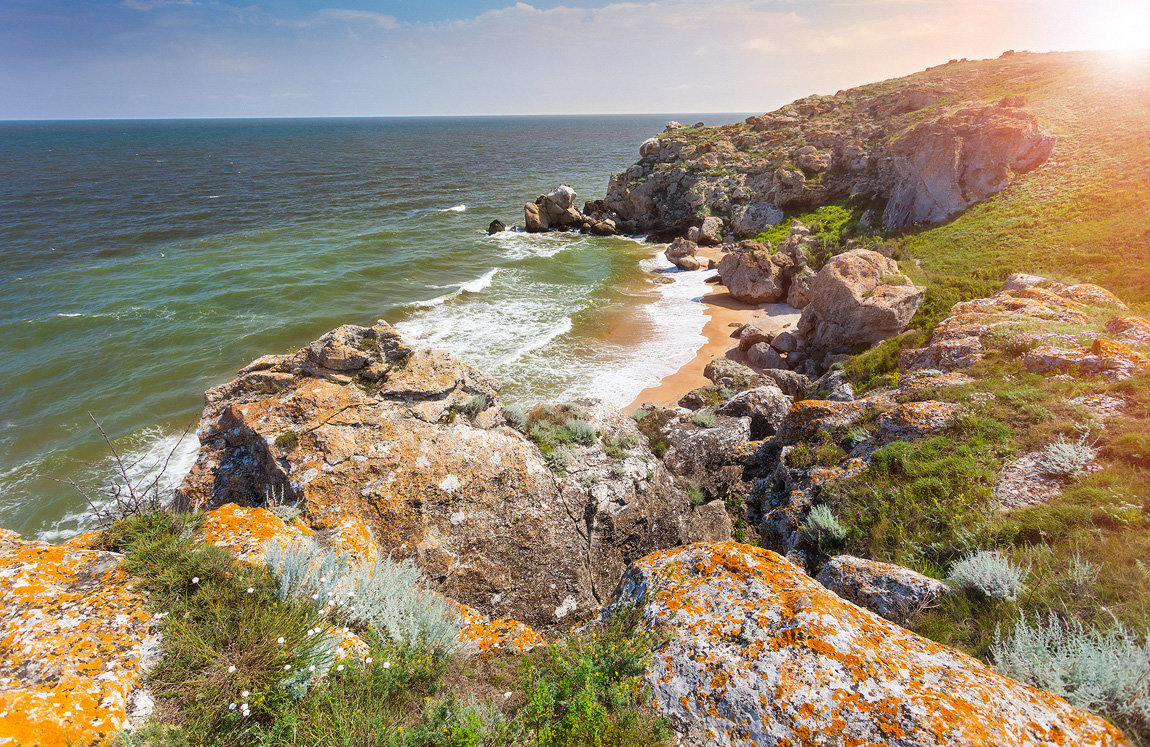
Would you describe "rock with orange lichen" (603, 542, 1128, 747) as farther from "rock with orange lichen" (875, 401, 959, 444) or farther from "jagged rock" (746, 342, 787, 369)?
"jagged rock" (746, 342, 787, 369)

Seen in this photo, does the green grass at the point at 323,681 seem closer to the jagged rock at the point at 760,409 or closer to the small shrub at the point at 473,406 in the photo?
the small shrub at the point at 473,406

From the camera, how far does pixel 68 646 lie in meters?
3.02

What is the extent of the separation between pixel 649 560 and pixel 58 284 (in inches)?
1664

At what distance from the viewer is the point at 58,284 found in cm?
2920

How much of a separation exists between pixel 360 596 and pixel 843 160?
4439 centimetres

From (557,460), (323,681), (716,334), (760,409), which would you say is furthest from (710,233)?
(323,681)

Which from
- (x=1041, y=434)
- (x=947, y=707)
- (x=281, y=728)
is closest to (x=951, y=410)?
(x=1041, y=434)

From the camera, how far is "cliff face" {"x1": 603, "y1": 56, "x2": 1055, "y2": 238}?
2473cm

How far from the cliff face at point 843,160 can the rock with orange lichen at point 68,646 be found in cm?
3326

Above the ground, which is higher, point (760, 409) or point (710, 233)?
point (710, 233)

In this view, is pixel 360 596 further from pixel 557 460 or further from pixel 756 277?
pixel 756 277

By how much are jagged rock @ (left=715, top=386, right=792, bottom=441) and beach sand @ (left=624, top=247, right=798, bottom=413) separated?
15.3 ft

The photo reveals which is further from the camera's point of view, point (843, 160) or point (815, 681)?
point (843, 160)

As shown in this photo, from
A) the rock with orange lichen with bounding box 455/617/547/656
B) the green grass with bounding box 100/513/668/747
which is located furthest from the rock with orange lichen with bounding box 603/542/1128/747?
the rock with orange lichen with bounding box 455/617/547/656
